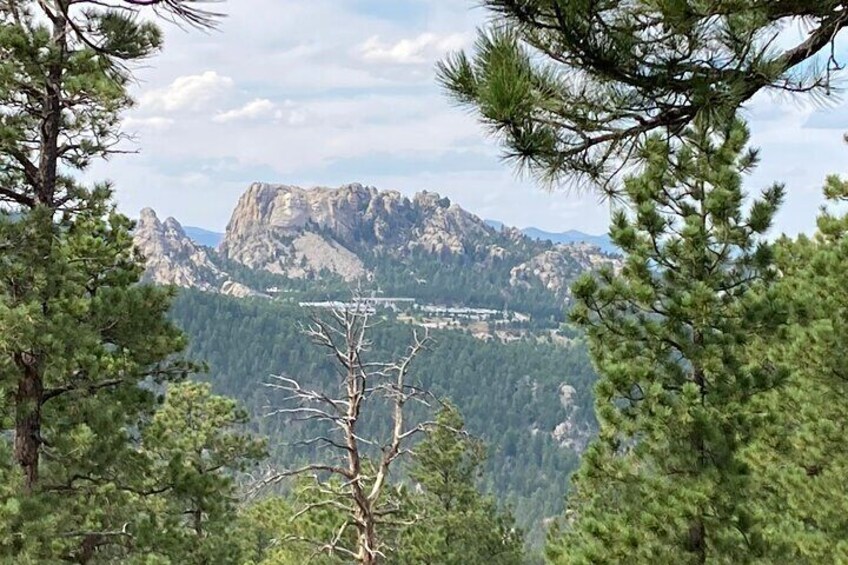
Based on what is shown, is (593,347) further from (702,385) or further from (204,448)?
(204,448)

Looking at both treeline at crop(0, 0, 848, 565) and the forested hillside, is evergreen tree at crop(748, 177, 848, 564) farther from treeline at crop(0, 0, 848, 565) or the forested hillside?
the forested hillside

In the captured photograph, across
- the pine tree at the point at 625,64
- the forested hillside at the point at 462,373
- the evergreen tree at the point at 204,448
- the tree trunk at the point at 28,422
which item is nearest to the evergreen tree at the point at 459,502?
the evergreen tree at the point at 204,448

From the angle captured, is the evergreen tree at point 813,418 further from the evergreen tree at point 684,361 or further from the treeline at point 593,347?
the evergreen tree at point 684,361

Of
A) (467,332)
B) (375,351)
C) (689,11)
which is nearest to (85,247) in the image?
(689,11)

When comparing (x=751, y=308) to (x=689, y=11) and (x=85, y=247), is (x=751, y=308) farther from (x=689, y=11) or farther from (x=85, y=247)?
(x=85, y=247)

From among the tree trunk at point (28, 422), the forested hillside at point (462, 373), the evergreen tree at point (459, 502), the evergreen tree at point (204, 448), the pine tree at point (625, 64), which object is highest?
the pine tree at point (625, 64)

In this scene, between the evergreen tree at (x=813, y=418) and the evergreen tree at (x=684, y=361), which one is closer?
the evergreen tree at (x=684, y=361)

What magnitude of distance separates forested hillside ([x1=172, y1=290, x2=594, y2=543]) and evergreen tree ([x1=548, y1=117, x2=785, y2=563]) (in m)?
122

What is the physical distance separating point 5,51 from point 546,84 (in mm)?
4637

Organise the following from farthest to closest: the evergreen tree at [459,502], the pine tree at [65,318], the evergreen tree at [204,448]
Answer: the evergreen tree at [459,502]
the evergreen tree at [204,448]
the pine tree at [65,318]

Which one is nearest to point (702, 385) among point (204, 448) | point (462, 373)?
point (204, 448)

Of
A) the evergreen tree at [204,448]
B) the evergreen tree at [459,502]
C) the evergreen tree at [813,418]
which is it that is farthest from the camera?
the evergreen tree at [459,502]

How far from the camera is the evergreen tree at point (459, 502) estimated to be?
18500mm

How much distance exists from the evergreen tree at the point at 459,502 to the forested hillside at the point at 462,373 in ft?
358
